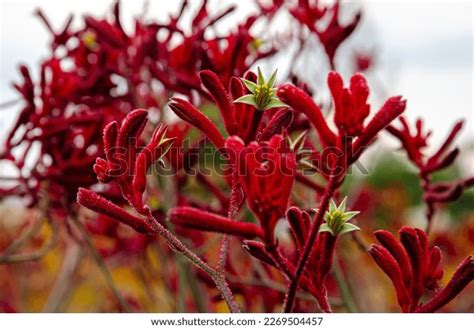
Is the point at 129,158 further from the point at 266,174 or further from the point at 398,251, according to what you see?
the point at 398,251

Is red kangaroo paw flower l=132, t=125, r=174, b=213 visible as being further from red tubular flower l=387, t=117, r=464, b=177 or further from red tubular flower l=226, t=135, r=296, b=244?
red tubular flower l=387, t=117, r=464, b=177

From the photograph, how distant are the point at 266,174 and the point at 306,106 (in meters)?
0.13

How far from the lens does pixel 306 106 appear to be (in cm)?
95

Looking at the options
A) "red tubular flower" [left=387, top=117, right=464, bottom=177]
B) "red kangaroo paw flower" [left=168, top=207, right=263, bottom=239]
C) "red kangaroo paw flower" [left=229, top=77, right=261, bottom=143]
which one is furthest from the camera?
"red tubular flower" [left=387, top=117, right=464, bottom=177]

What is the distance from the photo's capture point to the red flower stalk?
1074 millimetres

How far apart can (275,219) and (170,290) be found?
205cm

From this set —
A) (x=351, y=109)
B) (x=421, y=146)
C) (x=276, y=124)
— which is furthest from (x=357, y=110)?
(x=421, y=146)

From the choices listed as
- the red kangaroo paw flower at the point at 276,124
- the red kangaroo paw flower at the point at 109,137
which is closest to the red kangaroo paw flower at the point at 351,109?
the red kangaroo paw flower at the point at 276,124

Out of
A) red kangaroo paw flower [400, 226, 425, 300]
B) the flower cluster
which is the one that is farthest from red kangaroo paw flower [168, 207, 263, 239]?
red kangaroo paw flower [400, 226, 425, 300]

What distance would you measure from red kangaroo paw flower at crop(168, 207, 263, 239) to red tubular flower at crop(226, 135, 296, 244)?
23 mm

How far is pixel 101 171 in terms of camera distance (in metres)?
1.04

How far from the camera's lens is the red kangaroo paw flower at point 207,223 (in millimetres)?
859
